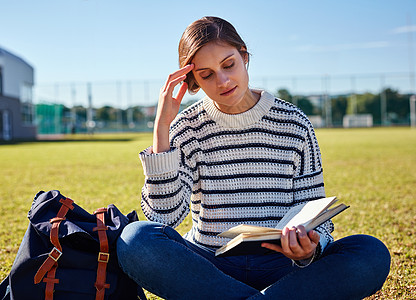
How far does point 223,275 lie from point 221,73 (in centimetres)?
74

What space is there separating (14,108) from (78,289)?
31313 mm

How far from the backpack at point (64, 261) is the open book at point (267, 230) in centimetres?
38

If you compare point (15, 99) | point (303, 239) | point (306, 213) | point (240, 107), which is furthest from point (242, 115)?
point (15, 99)

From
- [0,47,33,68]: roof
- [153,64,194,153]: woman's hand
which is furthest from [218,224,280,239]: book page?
[0,47,33,68]: roof

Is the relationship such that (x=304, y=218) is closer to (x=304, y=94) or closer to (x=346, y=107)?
(x=304, y=94)

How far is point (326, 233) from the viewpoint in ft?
5.76

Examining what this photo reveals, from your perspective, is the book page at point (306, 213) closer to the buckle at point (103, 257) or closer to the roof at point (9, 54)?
the buckle at point (103, 257)

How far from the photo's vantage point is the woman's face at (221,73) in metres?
1.80

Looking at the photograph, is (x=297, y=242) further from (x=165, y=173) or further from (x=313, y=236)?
(x=165, y=173)

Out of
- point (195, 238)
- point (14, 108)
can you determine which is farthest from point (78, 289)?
point (14, 108)

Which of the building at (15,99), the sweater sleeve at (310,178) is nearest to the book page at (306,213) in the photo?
the sweater sleeve at (310,178)

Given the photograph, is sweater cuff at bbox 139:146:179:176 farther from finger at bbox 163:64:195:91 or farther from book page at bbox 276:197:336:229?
book page at bbox 276:197:336:229

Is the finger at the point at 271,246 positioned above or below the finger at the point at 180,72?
below

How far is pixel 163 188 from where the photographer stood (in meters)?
1.71
